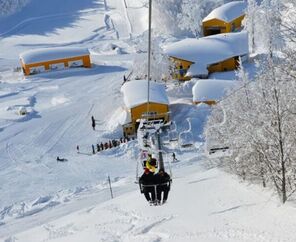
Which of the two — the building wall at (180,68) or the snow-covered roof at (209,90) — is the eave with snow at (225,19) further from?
the snow-covered roof at (209,90)

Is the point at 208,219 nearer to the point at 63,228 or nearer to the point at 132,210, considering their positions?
the point at 132,210

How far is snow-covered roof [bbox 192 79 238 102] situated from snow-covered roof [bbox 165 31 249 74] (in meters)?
7.21

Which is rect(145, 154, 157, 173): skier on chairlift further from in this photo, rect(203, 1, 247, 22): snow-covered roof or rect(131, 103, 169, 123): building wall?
rect(203, 1, 247, 22): snow-covered roof

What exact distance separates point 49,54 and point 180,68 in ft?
44.7

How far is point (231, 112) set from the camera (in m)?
27.1

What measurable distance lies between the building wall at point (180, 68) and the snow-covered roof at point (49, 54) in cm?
1032

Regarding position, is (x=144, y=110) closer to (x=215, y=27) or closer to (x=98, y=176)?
(x=98, y=176)

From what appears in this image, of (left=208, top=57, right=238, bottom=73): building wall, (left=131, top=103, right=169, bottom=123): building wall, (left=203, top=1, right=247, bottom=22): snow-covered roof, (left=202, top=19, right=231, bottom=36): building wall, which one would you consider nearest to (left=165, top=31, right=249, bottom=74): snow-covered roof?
(left=208, top=57, right=238, bottom=73): building wall

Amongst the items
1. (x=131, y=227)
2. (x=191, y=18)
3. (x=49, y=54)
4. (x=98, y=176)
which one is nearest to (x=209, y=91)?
(x=98, y=176)

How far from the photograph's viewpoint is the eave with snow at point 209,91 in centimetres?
4034

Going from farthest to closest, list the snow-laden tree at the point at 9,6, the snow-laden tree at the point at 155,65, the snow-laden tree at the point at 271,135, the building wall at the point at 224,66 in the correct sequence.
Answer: the snow-laden tree at the point at 9,6, the building wall at the point at 224,66, the snow-laden tree at the point at 155,65, the snow-laden tree at the point at 271,135

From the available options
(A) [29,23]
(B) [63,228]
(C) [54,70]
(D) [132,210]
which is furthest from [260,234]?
(A) [29,23]

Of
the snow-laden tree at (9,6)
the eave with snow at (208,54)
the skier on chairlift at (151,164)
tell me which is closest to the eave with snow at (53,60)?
the eave with snow at (208,54)

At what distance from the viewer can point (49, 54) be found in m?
53.6
